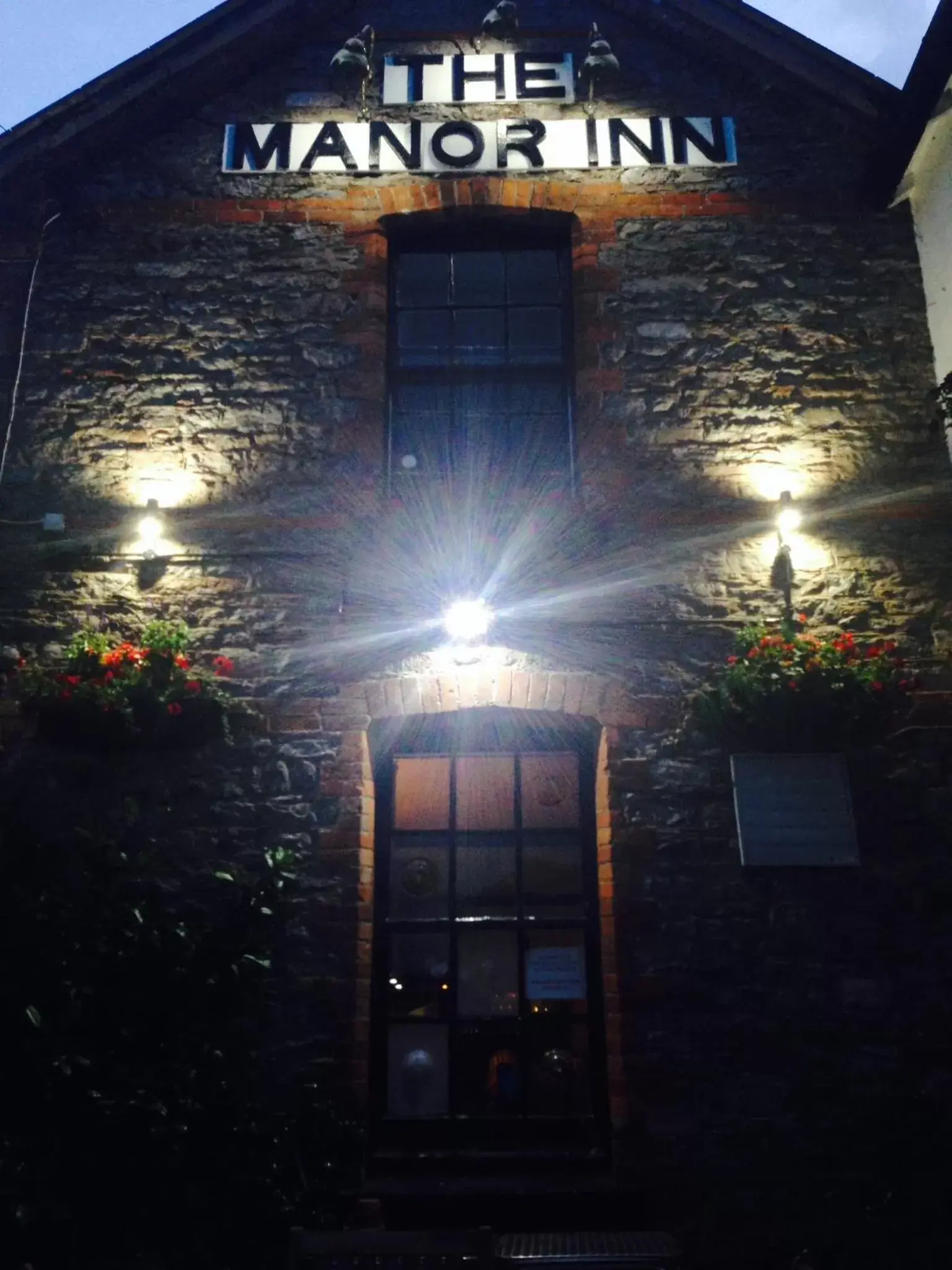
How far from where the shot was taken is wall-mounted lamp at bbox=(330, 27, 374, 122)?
18.1 feet

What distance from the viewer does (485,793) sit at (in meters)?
4.73

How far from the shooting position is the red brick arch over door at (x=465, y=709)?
439 centimetres

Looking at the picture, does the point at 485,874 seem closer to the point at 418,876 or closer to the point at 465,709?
the point at 418,876

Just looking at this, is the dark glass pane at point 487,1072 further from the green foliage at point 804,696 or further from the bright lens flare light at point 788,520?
the bright lens flare light at point 788,520

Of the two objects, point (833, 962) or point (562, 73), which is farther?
point (562, 73)

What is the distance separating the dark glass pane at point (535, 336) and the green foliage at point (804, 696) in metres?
2.22

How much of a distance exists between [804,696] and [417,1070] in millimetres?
2505

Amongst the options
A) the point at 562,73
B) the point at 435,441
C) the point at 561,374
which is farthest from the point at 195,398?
the point at 562,73

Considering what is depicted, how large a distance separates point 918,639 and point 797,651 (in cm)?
84

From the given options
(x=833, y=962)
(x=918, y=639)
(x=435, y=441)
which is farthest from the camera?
(x=435, y=441)

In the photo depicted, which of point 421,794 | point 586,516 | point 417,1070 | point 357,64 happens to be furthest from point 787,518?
point 357,64

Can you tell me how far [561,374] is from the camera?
18.1 feet

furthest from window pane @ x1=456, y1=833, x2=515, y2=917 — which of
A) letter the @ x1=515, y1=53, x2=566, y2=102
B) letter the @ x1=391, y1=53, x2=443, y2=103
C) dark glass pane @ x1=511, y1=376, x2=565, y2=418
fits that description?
letter the @ x1=391, y1=53, x2=443, y2=103

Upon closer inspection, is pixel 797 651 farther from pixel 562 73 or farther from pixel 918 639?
pixel 562 73
